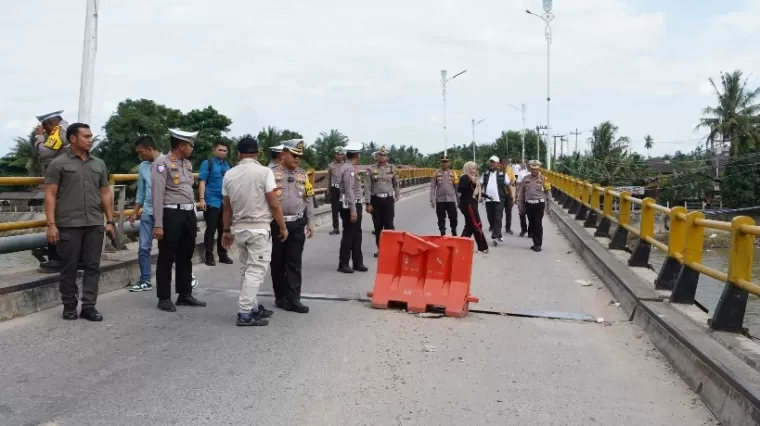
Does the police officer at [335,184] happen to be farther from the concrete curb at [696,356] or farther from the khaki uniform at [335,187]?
the concrete curb at [696,356]

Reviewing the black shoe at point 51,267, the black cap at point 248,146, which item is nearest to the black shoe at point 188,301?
the black shoe at point 51,267

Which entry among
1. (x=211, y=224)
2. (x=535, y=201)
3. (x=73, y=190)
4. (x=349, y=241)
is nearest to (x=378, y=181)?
(x=349, y=241)

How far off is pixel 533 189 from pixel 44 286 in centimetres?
880

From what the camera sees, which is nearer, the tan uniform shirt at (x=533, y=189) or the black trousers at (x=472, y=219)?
the black trousers at (x=472, y=219)

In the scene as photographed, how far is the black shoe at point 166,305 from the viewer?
23.7ft

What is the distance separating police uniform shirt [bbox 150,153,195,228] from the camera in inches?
277

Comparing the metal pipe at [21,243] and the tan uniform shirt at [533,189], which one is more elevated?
the tan uniform shirt at [533,189]

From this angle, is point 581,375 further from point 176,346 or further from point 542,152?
point 542,152

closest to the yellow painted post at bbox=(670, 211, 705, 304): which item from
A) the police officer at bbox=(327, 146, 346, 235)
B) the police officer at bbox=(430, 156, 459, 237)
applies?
the police officer at bbox=(430, 156, 459, 237)

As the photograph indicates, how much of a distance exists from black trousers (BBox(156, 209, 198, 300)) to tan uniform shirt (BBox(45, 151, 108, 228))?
82cm

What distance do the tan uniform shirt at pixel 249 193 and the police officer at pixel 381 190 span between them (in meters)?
4.24

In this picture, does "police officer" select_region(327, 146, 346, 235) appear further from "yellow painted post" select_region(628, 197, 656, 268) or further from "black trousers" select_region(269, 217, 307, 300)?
"black trousers" select_region(269, 217, 307, 300)

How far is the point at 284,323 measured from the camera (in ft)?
22.4

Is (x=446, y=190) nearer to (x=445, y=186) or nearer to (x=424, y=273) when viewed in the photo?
(x=445, y=186)
